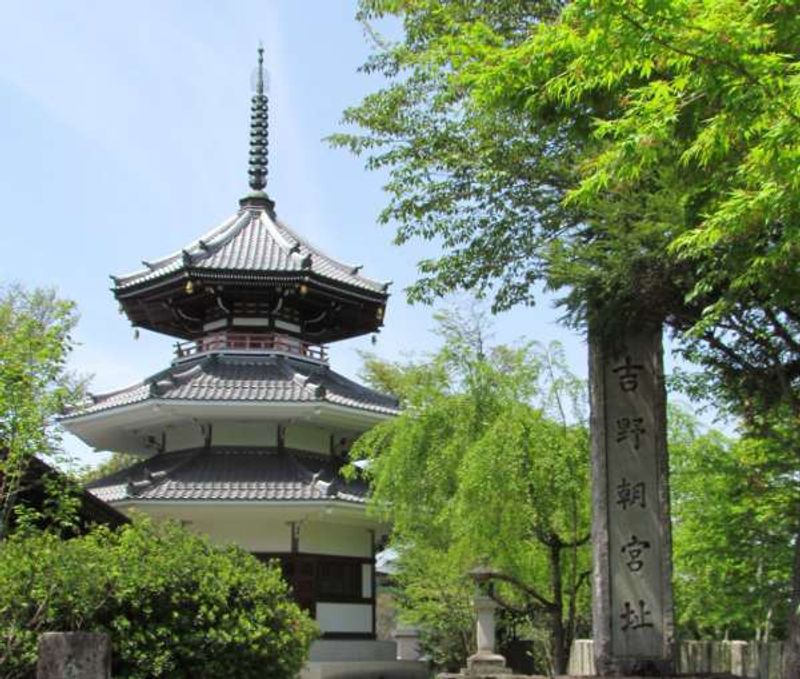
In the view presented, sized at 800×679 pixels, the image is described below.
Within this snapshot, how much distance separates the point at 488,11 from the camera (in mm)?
10961

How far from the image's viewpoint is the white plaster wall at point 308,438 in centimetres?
1992

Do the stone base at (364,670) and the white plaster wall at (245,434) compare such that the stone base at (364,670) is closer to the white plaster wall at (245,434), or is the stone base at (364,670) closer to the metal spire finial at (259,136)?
the white plaster wall at (245,434)

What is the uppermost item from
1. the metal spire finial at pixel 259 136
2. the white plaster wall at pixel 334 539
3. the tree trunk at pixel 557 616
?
the metal spire finial at pixel 259 136

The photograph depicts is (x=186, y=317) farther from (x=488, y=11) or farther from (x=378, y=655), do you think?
(x=488, y=11)

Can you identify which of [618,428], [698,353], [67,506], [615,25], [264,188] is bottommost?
[67,506]

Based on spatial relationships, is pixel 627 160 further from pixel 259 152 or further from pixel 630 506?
pixel 259 152

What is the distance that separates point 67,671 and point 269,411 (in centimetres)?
1211


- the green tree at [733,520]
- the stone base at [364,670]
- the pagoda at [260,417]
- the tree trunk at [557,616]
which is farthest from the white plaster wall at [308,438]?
the tree trunk at [557,616]

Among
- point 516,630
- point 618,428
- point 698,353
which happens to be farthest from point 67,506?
point 516,630

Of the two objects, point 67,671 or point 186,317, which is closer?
point 67,671

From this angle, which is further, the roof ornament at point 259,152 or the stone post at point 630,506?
the roof ornament at point 259,152

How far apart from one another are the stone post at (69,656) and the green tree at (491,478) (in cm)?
735

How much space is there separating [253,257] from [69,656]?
14017 mm

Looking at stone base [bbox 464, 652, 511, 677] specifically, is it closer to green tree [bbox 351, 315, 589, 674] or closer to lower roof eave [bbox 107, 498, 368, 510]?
green tree [bbox 351, 315, 589, 674]
